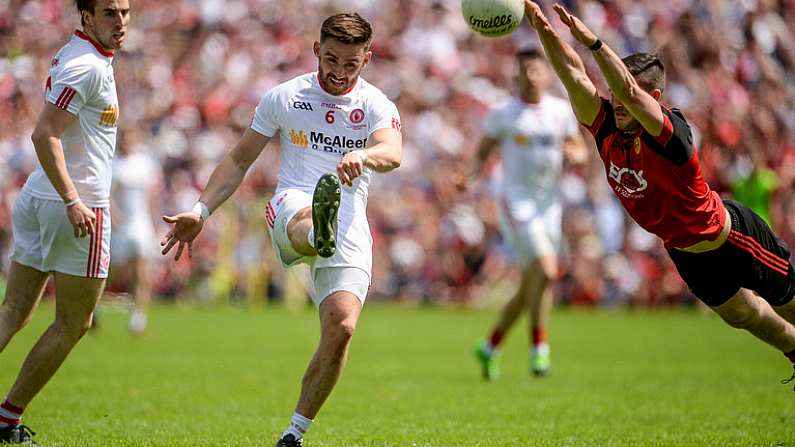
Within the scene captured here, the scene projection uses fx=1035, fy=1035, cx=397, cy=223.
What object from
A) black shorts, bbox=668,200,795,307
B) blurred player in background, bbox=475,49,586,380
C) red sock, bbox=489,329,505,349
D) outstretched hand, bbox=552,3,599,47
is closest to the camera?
outstretched hand, bbox=552,3,599,47

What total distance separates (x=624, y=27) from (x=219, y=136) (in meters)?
9.67

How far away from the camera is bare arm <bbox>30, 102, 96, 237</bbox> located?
5.94m

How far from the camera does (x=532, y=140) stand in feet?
37.3

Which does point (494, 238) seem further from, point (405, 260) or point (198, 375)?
point (198, 375)

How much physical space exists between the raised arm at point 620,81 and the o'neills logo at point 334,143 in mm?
1421

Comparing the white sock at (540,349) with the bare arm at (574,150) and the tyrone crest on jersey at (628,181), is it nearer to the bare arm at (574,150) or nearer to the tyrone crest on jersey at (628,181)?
the bare arm at (574,150)

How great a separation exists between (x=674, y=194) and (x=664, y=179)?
0.13m

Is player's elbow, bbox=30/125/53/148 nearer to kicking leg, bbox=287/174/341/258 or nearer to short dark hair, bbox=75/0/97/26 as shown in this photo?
short dark hair, bbox=75/0/97/26

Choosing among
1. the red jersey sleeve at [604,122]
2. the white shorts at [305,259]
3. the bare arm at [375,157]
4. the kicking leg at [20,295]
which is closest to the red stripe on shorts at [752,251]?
the red jersey sleeve at [604,122]

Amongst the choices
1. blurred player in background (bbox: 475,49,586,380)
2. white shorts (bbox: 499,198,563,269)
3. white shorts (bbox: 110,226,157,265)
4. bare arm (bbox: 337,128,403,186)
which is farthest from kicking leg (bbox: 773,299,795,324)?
white shorts (bbox: 110,226,157,265)

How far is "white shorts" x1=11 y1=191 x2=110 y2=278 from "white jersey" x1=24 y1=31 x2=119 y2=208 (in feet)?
0.28

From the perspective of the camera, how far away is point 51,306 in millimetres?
19625

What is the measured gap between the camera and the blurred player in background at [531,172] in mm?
11062

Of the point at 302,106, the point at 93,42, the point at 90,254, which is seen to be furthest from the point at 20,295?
the point at 302,106
